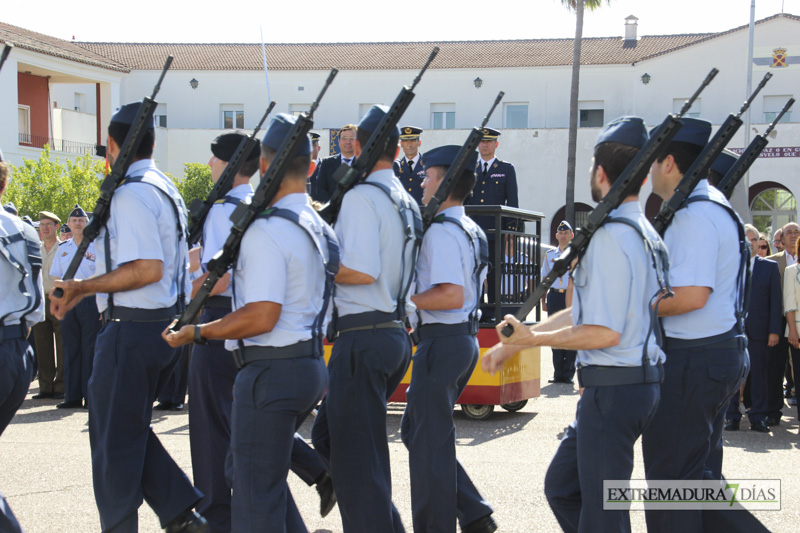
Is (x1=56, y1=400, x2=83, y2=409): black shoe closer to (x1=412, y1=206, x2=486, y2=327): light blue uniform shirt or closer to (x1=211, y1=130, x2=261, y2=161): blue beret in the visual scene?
(x1=211, y1=130, x2=261, y2=161): blue beret

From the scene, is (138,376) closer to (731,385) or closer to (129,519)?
(129,519)

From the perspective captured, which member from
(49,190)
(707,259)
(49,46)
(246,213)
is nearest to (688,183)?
(707,259)

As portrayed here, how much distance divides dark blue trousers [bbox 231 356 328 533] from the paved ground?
1.77 m

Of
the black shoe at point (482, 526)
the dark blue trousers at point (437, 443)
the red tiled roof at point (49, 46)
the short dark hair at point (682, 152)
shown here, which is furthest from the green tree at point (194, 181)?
the short dark hair at point (682, 152)

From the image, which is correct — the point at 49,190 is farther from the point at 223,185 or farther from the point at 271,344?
the point at 271,344

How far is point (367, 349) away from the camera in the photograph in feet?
15.3

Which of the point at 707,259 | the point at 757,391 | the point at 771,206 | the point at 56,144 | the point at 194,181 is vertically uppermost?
the point at 56,144

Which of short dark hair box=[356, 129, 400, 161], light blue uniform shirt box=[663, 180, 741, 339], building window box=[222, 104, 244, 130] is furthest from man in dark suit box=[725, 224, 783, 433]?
building window box=[222, 104, 244, 130]

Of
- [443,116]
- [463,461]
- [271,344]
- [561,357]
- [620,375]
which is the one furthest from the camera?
[443,116]

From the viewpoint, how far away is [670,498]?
425cm

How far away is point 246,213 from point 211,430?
168 centimetres

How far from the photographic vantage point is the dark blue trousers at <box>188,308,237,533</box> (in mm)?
5277

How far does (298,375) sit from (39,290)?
1.83 metres

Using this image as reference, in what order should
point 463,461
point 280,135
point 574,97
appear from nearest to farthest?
point 280,135, point 463,461, point 574,97
